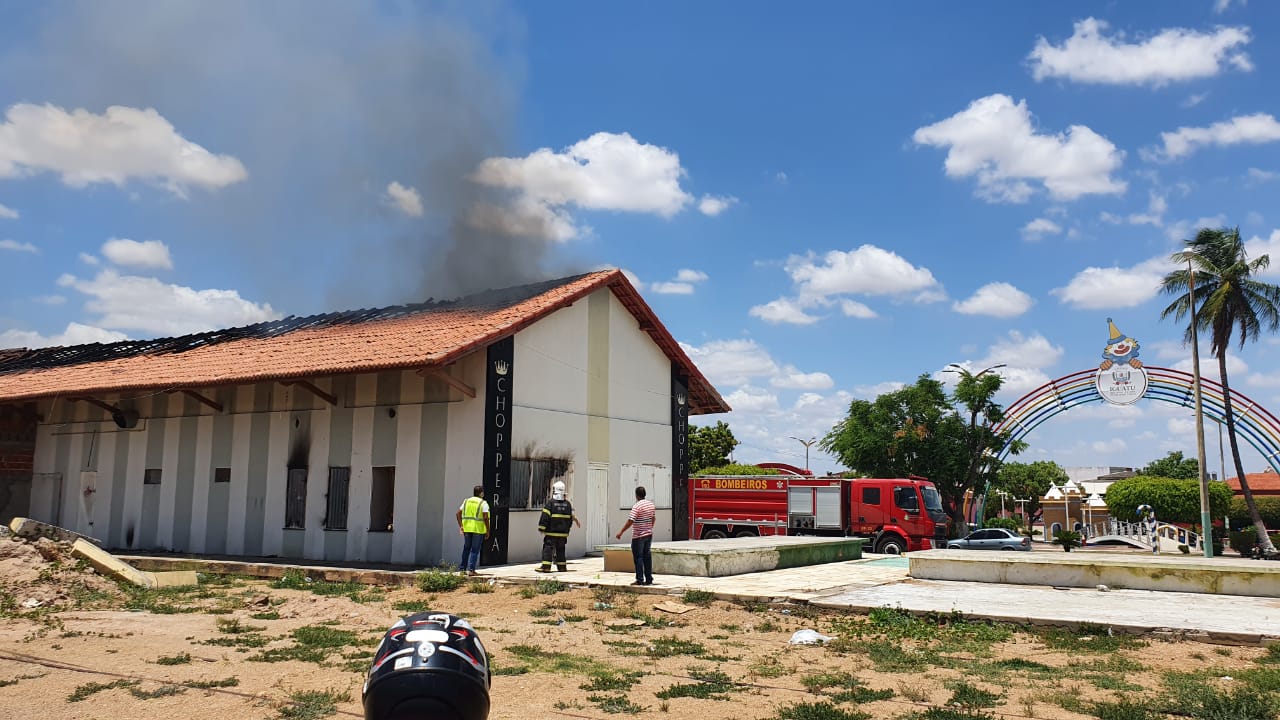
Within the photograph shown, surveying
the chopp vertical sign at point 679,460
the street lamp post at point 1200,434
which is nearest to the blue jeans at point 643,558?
the chopp vertical sign at point 679,460

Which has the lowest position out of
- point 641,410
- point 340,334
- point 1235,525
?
point 1235,525

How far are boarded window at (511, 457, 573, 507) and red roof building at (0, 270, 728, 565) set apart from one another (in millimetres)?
45

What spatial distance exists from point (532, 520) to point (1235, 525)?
2098 inches

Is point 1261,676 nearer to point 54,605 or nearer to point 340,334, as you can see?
point 54,605

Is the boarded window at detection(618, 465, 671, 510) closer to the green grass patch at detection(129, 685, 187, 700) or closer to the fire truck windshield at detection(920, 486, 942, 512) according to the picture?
the fire truck windshield at detection(920, 486, 942, 512)

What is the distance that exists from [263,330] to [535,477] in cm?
1164

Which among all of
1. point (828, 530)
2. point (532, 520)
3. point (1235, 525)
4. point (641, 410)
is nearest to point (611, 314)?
point (641, 410)

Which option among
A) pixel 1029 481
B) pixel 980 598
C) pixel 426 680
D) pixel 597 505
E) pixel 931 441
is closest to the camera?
pixel 426 680

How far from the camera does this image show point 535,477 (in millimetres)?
19859

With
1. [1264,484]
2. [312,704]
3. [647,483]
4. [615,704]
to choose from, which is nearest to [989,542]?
[647,483]

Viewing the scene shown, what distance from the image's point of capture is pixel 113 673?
8250 mm

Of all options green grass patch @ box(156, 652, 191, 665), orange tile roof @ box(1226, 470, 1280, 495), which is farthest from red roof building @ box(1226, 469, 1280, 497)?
green grass patch @ box(156, 652, 191, 665)

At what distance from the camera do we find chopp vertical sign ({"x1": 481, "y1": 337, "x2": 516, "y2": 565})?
18203 millimetres

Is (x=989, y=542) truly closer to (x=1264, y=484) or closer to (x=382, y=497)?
(x=382, y=497)
